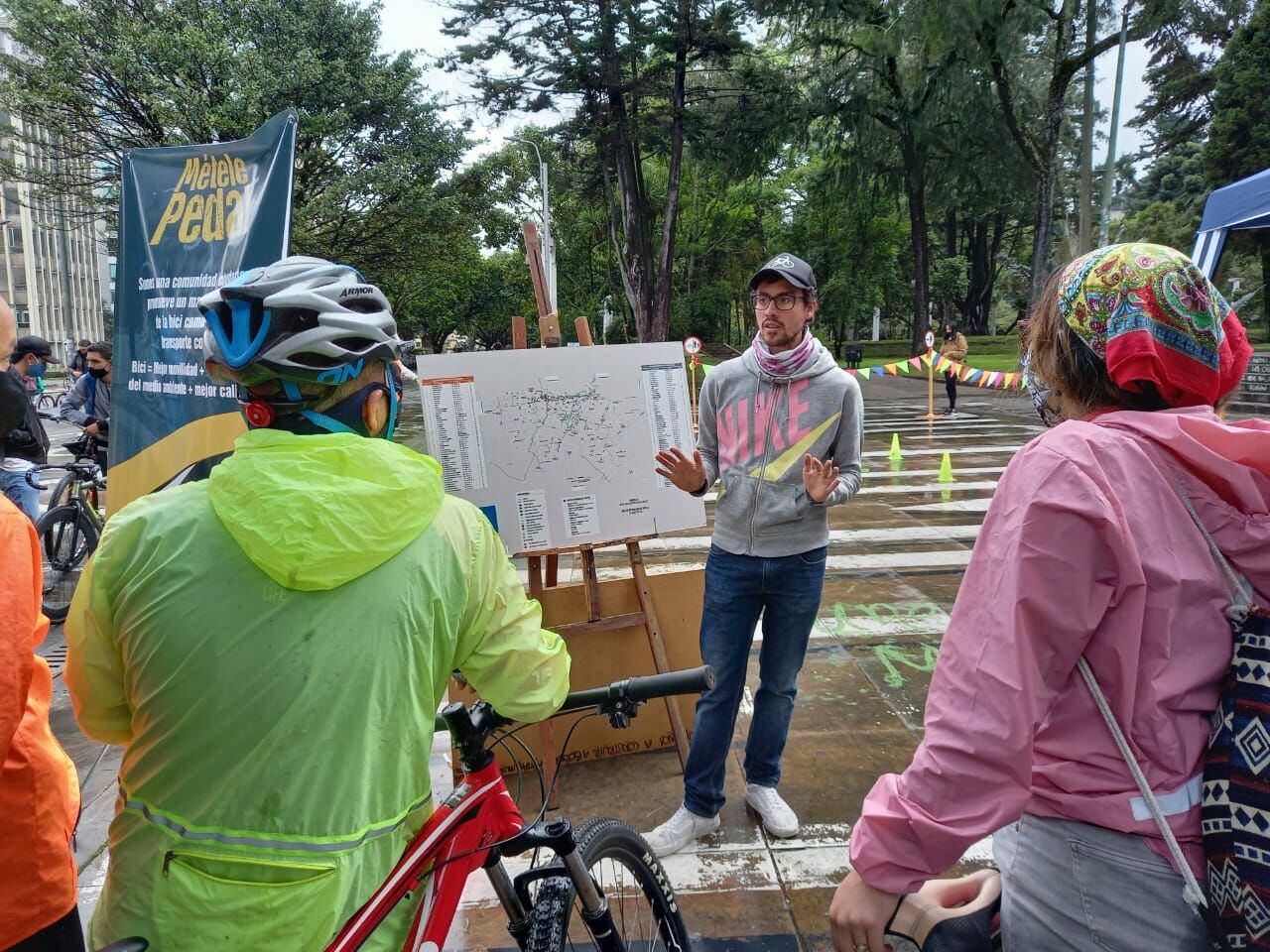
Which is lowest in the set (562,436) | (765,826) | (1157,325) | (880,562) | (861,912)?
(765,826)

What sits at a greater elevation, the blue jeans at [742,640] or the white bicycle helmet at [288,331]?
the white bicycle helmet at [288,331]

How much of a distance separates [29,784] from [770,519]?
7.35 ft

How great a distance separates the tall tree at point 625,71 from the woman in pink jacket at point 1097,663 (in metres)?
24.0

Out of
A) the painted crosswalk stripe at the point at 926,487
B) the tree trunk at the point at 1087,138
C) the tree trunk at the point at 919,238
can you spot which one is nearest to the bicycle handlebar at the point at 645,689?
the painted crosswalk stripe at the point at 926,487

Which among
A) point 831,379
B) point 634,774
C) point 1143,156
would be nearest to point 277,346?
point 831,379

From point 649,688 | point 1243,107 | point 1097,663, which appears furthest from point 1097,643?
point 1243,107

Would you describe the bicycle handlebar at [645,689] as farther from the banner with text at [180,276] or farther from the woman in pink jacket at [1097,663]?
the banner with text at [180,276]

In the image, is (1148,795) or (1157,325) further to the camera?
(1157,325)

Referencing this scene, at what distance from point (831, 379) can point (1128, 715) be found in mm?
2091

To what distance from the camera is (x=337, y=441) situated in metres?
1.31

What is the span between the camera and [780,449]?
3.06 metres

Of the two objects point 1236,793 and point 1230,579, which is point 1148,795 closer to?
point 1236,793

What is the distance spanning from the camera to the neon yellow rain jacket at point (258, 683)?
3.94 feet

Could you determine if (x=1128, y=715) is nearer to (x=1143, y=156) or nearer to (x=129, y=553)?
(x=129, y=553)
